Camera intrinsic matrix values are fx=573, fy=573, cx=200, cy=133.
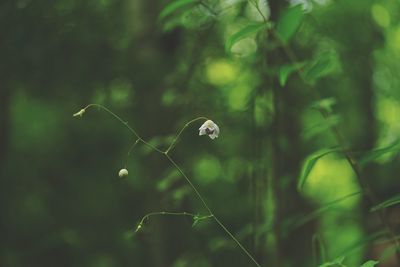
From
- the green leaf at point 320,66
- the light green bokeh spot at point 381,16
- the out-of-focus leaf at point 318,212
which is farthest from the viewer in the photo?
the light green bokeh spot at point 381,16

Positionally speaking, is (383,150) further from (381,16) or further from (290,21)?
(381,16)

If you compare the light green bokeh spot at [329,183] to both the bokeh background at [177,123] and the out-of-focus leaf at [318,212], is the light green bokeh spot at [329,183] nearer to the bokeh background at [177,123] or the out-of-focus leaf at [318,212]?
the bokeh background at [177,123]

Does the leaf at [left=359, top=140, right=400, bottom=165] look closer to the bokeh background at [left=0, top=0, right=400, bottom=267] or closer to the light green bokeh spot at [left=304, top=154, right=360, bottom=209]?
the bokeh background at [left=0, top=0, right=400, bottom=267]

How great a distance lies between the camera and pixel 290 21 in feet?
5.06

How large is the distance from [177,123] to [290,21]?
1.63m

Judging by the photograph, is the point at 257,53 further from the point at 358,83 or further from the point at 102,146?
the point at 358,83

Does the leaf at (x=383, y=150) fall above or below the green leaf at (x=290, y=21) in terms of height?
below

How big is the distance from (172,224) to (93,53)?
1.32 meters

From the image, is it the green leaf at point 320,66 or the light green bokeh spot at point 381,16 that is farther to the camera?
the light green bokeh spot at point 381,16

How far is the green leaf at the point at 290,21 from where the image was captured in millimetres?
1511

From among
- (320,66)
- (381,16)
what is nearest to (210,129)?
(320,66)

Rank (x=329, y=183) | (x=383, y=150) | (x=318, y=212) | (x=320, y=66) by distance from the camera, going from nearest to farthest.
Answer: (x=383, y=150), (x=320, y=66), (x=318, y=212), (x=329, y=183)

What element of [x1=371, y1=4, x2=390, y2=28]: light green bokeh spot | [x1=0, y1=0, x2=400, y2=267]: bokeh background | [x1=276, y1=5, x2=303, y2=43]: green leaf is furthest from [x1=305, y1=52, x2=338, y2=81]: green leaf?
[x1=371, y1=4, x2=390, y2=28]: light green bokeh spot

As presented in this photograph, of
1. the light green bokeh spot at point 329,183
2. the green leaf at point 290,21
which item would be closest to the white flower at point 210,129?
the green leaf at point 290,21
